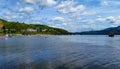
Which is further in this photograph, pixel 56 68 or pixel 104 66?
pixel 104 66

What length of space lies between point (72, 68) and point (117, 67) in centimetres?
769

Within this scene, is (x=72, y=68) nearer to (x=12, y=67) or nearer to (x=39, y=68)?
(x=39, y=68)

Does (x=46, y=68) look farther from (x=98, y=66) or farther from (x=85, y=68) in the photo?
(x=98, y=66)

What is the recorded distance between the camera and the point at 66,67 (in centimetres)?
4272

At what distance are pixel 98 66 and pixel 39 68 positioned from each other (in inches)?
409

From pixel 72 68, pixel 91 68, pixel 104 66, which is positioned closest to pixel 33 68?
pixel 72 68

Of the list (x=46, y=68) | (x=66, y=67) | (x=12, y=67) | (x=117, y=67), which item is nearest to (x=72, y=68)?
(x=66, y=67)

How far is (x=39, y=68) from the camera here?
138 ft

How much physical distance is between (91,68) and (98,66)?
257 cm

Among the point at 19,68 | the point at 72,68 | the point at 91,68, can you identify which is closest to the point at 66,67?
the point at 72,68

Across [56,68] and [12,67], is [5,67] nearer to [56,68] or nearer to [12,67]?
[12,67]

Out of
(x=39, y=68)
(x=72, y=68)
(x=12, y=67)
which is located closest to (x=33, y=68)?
(x=39, y=68)

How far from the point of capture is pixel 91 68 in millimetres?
41844

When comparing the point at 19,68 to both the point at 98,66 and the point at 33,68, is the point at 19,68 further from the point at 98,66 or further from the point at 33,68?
the point at 98,66
